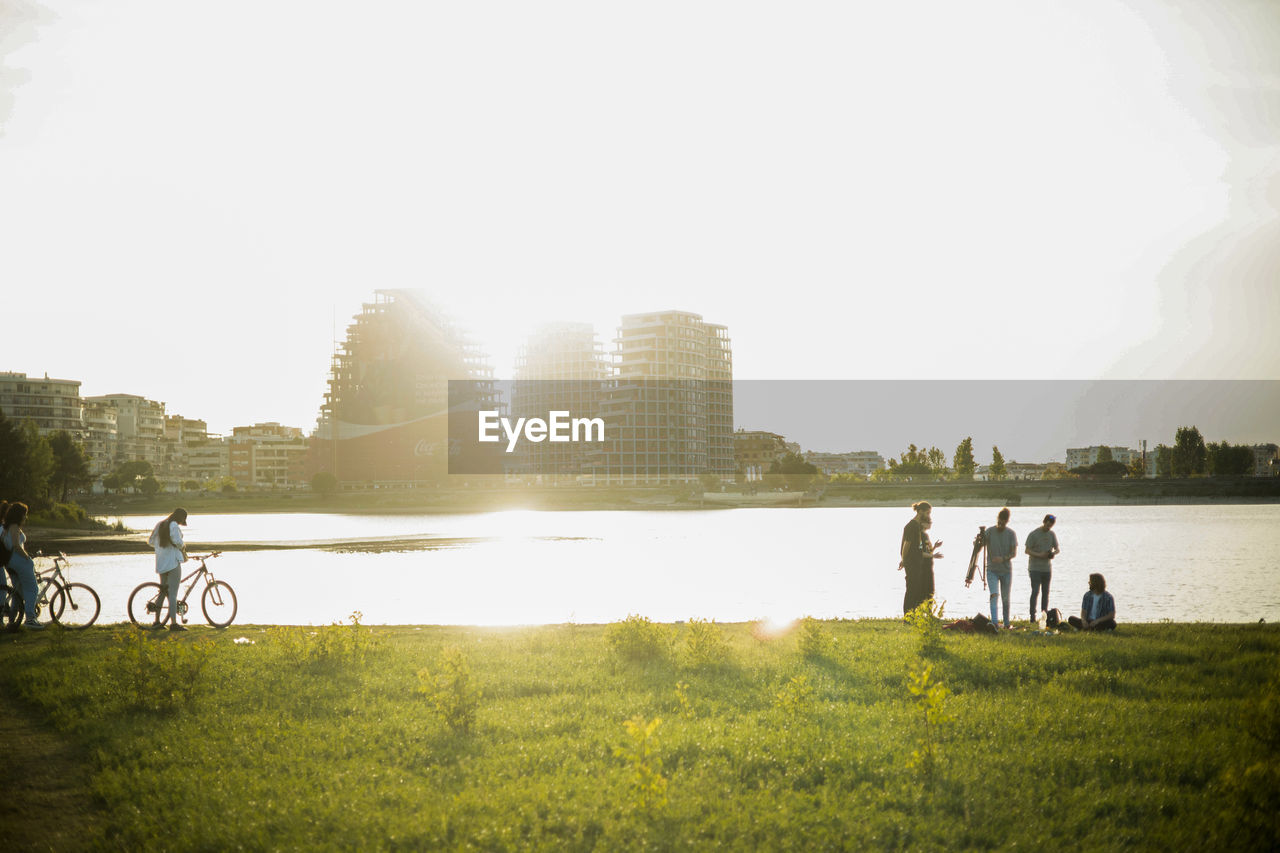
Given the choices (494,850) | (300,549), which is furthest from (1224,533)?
(494,850)

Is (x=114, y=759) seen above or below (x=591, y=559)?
above

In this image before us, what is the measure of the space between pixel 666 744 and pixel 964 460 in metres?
198

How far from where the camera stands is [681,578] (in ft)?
147

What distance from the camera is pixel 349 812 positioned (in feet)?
26.4

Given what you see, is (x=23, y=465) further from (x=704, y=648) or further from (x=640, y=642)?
(x=704, y=648)

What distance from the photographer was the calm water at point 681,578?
30.0 meters

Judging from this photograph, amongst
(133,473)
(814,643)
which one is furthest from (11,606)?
(133,473)

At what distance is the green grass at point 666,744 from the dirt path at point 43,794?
0.23 meters

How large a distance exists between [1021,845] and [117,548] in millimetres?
66302

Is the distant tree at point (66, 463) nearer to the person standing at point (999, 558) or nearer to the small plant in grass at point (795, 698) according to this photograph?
the person standing at point (999, 558)

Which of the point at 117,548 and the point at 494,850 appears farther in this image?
the point at 117,548

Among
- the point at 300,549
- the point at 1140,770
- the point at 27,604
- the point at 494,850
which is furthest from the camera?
the point at 300,549

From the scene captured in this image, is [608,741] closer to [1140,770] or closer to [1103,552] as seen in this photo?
[1140,770]

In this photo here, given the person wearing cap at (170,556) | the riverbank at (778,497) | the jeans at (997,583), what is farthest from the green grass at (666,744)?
the riverbank at (778,497)
